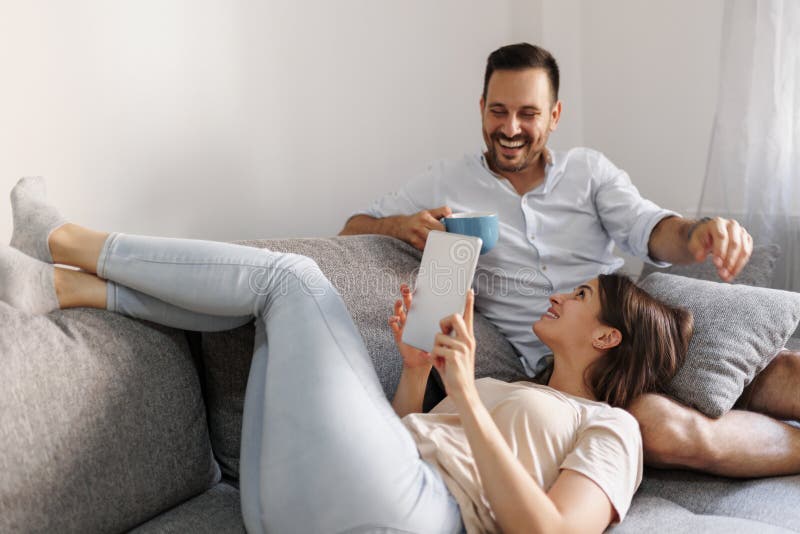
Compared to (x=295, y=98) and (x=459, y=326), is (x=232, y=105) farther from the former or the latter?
(x=459, y=326)

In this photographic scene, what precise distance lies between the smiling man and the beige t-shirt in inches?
21.7

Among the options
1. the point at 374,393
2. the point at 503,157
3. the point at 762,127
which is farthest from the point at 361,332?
the point at 762,127

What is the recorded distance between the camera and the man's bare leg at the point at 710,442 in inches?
56.2

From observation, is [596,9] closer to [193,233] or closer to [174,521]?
[193,233]

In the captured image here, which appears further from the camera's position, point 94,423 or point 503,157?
point 503,157

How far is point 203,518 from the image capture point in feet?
4.40

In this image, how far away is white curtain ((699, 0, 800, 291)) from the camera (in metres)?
2.16

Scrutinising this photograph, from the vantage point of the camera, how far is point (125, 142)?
181 centimetres

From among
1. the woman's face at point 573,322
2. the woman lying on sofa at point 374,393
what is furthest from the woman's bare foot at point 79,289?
the woman's face at point 573,322

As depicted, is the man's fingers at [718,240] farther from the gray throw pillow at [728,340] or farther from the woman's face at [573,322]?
the woman's face at [573,322]

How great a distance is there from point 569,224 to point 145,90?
1174 mm

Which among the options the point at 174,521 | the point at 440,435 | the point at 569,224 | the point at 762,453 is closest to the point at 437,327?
the point at 440,435

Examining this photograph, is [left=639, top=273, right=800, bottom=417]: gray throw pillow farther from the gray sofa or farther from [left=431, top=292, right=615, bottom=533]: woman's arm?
[left=431, top=292, right=615, bottom=533]: woman's arm

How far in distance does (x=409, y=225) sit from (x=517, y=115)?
0.45m
